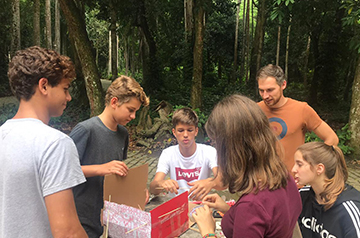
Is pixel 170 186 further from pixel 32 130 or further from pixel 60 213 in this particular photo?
pixel 32 130

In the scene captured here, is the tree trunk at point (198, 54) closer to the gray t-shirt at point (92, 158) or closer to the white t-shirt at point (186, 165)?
the white t-shirt at point (186, 165)

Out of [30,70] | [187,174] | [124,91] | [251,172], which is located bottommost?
[187,174]

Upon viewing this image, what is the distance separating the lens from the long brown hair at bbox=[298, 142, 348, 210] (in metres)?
2.20

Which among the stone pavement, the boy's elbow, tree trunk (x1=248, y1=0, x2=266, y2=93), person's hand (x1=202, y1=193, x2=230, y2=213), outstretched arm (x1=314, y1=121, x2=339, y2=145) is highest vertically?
tree trunk (x1=248, y1=0, x2=266, y2=93)

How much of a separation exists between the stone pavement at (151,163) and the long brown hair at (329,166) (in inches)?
154

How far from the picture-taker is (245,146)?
1469 mm

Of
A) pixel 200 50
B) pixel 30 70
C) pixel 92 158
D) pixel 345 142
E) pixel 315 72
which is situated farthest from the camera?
pixel 315 72

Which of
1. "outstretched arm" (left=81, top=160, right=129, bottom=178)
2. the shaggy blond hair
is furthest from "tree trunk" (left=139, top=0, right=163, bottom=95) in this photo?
"outstretched arm" (left=81, top=160, right=129, bottom=178)

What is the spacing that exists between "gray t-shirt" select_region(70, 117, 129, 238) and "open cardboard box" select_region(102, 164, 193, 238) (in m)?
0.27

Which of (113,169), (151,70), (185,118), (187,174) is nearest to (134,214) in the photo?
(113,169)

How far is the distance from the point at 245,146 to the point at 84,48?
744 centimetres

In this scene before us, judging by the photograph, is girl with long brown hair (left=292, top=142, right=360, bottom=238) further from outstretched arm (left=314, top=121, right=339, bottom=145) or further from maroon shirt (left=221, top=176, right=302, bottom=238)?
maroon shirt (left=221, top=176, right=302, bottom=238)

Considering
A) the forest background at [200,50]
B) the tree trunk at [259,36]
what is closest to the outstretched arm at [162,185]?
the forest background at [200,50]

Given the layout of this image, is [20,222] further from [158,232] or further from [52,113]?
[158,232]
